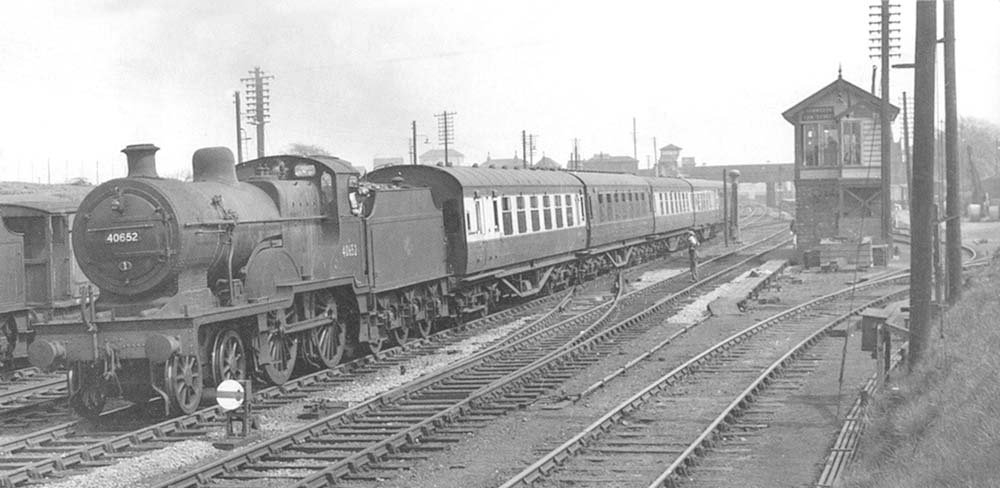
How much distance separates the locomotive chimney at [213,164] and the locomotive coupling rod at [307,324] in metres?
1.96

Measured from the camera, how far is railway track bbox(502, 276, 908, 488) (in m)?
9.24

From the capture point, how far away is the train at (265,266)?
11.4 meters

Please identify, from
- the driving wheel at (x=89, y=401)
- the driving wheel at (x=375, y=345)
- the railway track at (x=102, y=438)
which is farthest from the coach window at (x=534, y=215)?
the driving wheel at (x=89, y=401)

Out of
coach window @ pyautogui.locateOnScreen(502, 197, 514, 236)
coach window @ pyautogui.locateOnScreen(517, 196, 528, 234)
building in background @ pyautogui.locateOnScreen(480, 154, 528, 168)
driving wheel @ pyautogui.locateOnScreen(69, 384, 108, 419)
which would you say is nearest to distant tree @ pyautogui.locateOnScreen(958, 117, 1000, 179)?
building in background @ pyautogui.locateOnScreen(480, 154, 528, 168)

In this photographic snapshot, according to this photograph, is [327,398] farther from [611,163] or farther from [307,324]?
[611,163]

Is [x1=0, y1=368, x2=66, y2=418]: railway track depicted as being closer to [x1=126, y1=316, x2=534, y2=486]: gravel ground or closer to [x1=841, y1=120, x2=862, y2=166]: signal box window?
[x1=126, y1=316, x2=534, y2=486]: gravel ground

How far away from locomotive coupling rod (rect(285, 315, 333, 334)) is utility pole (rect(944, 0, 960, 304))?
1012 cm

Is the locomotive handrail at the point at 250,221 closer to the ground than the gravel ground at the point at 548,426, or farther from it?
farther from it

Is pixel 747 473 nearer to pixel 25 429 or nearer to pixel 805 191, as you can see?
pixel 25 429

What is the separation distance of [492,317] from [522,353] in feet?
14.8

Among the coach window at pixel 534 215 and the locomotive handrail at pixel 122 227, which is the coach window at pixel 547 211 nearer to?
the coach window at pixel 534 215

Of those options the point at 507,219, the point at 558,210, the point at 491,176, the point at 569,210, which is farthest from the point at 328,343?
the point at 569,210

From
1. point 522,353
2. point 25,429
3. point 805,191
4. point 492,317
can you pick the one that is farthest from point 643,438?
point 805,191

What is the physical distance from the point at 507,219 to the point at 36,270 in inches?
342
